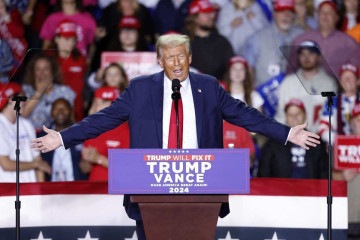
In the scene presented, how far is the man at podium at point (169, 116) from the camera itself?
5.50m

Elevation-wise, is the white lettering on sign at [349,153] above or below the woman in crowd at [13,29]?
below

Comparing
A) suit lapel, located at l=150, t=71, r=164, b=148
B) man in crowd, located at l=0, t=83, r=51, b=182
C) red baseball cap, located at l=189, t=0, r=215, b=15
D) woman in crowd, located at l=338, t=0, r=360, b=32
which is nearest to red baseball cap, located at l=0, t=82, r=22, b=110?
man in crowd, located at l=0, t=83, r=51, b=182

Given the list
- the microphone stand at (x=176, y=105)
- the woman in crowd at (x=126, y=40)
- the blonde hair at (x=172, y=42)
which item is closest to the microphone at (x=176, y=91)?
the microphone stand at (x=176, y=105)

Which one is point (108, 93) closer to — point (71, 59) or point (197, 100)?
point (71, 59)

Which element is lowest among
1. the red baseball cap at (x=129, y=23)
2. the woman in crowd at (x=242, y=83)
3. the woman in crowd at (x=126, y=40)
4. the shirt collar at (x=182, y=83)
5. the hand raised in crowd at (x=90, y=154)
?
the hand raised in crowd at (x=90, y=154)

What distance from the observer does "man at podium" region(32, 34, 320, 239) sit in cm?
550

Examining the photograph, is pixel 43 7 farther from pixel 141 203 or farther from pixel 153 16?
pixel 141 203

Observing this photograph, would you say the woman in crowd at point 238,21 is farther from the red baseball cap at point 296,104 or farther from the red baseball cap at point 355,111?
the red baseball cap at point 355,111

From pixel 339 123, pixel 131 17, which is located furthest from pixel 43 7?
pixel 339 123

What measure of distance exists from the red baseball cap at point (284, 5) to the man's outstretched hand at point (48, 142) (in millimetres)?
4249

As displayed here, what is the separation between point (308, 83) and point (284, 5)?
1.13m

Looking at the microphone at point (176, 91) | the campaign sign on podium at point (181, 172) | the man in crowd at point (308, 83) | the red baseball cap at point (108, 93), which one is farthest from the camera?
the red baseball cap at point (108, 93)

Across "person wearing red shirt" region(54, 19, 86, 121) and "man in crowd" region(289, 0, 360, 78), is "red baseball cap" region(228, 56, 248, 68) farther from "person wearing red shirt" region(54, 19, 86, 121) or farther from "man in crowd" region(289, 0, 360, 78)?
"person wearing red shirt" region(54, 19, 86, 121)

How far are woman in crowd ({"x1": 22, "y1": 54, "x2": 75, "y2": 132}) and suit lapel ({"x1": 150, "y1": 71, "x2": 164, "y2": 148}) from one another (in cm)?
256
